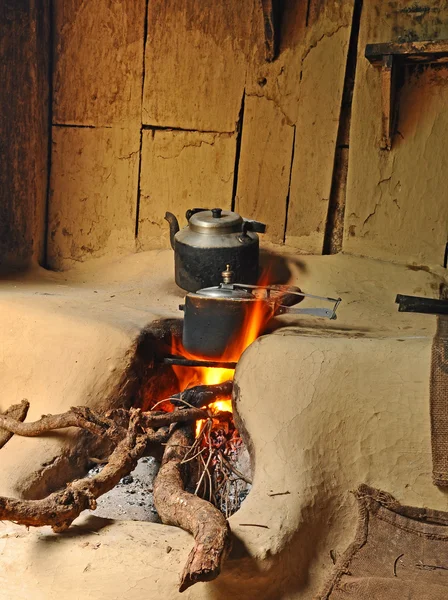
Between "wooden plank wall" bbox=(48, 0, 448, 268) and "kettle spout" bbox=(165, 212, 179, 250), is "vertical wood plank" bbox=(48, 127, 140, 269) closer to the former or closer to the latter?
"wooden plank wall" bbox=(48, 0, 448, 268)

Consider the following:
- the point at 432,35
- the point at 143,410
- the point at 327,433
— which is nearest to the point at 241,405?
the point at 327,433

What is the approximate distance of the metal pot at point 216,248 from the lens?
13.6ft

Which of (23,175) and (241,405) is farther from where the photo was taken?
(23,175)

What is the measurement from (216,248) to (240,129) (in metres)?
0.96

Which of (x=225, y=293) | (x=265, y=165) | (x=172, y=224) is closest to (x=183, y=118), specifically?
(x=265, y=165)

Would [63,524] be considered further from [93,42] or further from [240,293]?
[93,42]

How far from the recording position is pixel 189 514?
2750 millimetres

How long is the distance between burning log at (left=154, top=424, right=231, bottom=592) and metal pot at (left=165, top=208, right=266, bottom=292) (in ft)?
3.43

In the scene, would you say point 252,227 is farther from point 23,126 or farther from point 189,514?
point 189,514

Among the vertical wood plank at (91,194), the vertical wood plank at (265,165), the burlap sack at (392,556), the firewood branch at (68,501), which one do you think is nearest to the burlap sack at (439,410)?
the burlap sack at (392,556)

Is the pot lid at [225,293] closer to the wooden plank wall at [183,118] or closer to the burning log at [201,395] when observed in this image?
the burning log at [201,395]

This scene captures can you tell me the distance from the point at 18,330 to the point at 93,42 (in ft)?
6.86

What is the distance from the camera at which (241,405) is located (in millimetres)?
3266

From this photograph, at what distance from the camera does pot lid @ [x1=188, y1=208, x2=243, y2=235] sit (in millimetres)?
4156
